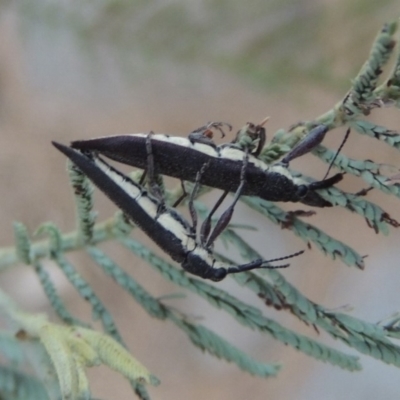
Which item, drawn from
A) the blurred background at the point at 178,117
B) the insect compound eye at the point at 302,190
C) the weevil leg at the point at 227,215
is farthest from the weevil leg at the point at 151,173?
the blurred background at the point at 178,117

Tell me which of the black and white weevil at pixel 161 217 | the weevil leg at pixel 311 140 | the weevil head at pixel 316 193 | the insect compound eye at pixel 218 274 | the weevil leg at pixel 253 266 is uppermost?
the weevil leg at pixel 311 140

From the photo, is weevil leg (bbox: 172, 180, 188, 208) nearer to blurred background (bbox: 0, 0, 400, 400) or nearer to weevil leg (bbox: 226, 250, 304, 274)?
weevil leg (bbox: 226, 250, 304, 274)

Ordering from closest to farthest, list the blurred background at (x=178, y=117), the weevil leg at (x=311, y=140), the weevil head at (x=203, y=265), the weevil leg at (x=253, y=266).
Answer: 1. the weevil leg at (x=311, y=140)
2. the weevil leg at (x=253, y=266)
3. the weevil head at (x=203, y=265)
4. the blurred background at (x=178, y=117)

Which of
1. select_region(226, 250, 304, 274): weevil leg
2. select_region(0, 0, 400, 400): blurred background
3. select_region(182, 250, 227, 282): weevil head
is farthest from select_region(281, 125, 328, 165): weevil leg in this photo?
select_region(0, 0, 400, 400): blurred background

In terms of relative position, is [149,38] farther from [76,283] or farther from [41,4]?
[76,283]

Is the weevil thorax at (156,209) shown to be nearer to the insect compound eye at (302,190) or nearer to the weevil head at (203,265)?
the weevil head at (203,265)

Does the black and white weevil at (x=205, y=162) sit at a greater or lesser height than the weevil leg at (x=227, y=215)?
greater
